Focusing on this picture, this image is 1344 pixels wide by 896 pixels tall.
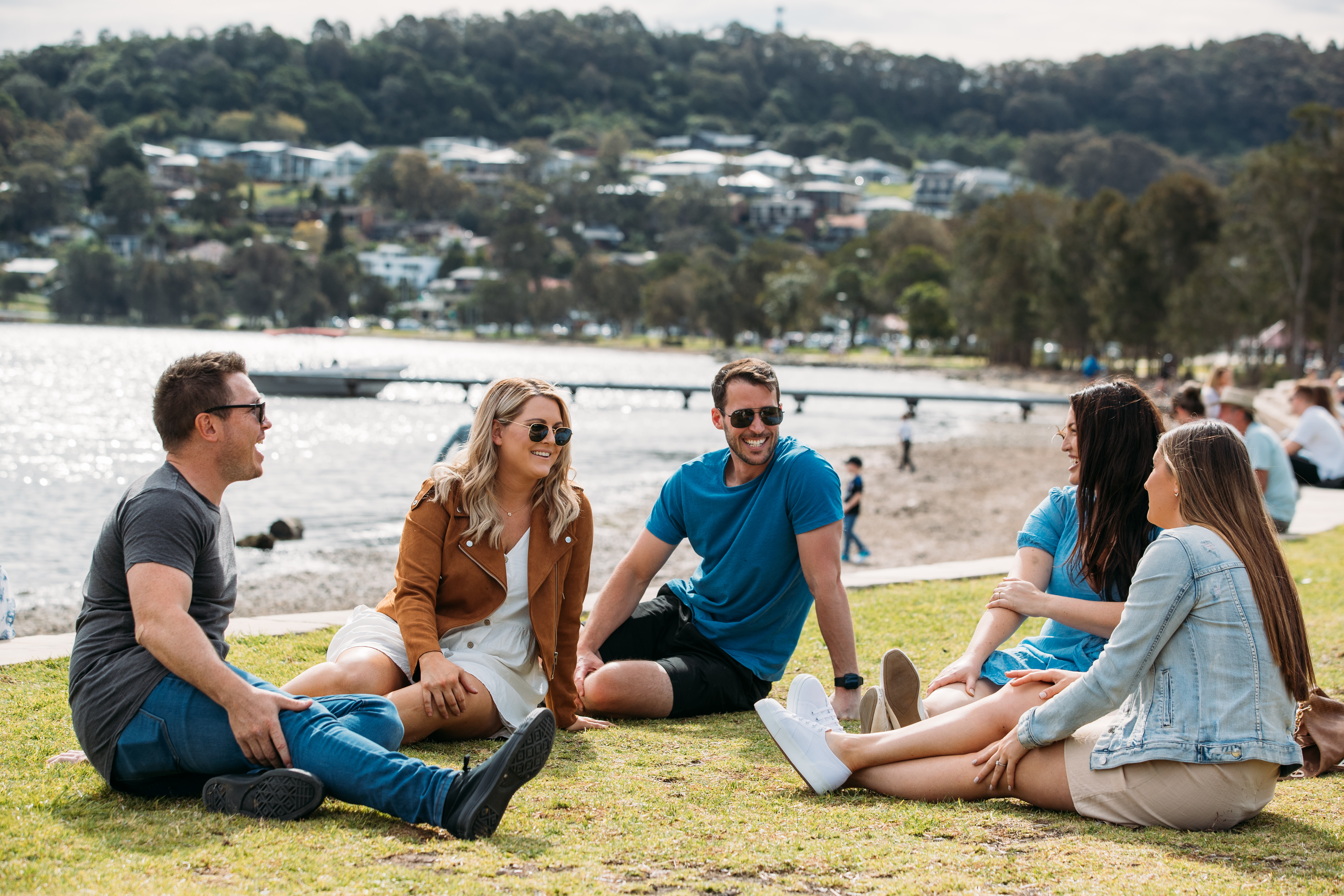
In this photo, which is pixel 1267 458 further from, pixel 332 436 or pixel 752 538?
pixel 332 436

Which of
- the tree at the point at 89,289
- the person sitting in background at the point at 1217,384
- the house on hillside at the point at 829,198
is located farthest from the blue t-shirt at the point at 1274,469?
the house on hillside at the point at 829,198

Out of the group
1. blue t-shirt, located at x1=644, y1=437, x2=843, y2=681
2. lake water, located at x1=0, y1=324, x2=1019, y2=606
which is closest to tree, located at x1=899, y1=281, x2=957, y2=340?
lake water, located at x1=0, y1=324, x2=1019, y2=606

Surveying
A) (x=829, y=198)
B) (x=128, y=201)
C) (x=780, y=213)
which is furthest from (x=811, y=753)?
(x=829, y=198)

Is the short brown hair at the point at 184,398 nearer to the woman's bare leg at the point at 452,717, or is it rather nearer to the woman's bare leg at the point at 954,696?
the woman's bare leg at the point at 452,717

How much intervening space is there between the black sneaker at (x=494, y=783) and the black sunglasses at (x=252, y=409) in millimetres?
1151

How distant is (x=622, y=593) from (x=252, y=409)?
6.19 feet

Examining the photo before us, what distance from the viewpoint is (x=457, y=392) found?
201ft

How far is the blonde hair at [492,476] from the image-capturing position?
415 centimetres

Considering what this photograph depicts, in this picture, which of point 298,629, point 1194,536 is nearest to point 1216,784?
point 1194,536

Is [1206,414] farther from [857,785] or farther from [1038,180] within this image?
[1038,180]

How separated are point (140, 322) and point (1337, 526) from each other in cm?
13130

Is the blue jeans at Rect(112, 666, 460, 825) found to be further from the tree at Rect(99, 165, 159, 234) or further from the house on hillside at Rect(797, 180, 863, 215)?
the house on hillside at Rect(797, 180, 863, 215)

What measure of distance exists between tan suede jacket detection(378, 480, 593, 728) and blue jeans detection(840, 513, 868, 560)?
10511mm

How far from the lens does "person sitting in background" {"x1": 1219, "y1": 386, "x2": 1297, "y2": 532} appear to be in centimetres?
873
